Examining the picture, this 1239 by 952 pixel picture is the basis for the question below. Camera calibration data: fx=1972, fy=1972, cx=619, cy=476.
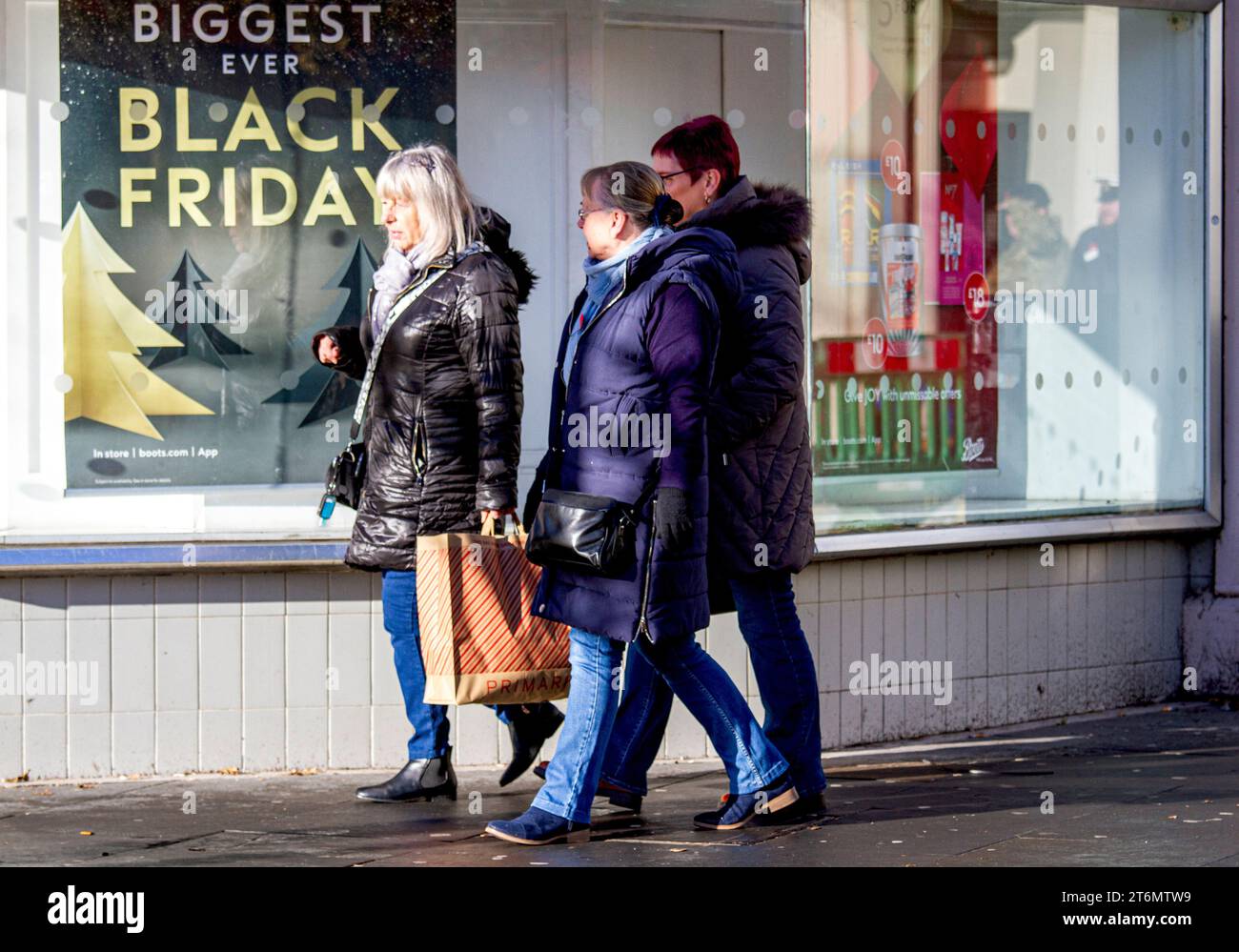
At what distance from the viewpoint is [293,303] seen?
24.4 feet

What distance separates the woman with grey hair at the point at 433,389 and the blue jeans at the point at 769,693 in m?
0.47

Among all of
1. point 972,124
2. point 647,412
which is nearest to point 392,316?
point 647,412

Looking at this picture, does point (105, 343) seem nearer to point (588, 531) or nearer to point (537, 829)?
point (588, 531)

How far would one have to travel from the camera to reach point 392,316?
625cm

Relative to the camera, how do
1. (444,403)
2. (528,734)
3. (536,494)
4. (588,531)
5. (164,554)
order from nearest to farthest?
(588,531) → (536,494) → (444,403) → (528,734) → (164,554)

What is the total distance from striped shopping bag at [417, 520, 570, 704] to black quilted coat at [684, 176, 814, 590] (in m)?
0.56

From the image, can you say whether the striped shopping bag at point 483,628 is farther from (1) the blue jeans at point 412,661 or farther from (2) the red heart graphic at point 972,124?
(2) the red heart graphic at point 972,124

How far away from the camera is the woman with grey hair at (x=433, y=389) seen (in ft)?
20.1

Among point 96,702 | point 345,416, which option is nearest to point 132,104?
point 345,416

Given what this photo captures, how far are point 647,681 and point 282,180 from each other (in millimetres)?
2568

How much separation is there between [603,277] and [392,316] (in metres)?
0.93

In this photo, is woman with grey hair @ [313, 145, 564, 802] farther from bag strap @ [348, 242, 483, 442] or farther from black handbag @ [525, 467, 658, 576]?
black handbag @ [525, 467, 658, 576]

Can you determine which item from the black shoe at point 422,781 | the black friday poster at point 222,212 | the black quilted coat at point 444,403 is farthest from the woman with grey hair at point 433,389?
the black friday poster at point 222,212
